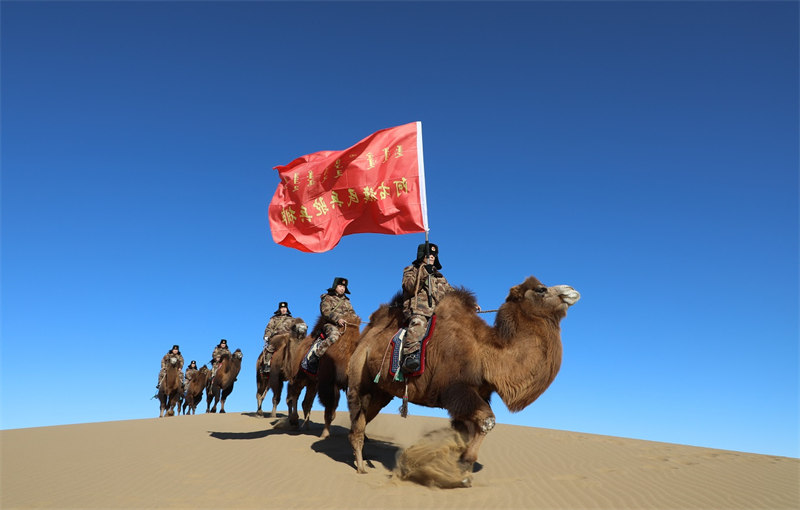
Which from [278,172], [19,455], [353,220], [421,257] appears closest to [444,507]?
[421,257]

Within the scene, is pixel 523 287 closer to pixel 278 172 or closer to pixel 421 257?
pixel 421 257

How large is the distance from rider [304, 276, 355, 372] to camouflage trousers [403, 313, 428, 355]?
3.51m

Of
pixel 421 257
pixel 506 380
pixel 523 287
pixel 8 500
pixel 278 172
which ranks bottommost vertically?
pixel 8 500

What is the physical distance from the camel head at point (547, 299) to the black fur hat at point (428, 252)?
1.68m

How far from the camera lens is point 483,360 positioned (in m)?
7.85

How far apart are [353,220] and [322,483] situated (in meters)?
4.99

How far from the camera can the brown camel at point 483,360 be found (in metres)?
7.58

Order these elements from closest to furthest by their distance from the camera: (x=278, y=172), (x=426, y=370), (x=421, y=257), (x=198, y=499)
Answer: (x=198, y=499) → (x=426, y=370) → (x=421, y=257) → (x=278, y=172)

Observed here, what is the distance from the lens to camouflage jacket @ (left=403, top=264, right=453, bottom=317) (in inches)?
340

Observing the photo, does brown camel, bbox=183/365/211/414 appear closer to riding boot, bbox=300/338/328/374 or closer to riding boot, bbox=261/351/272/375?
riding boot, bbox=261/351/272/375

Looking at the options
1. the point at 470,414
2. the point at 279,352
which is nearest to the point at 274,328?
the point at 279,352

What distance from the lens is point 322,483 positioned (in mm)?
7621

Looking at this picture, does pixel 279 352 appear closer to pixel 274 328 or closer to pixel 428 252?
pixel 274 328

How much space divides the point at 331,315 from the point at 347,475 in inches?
162
